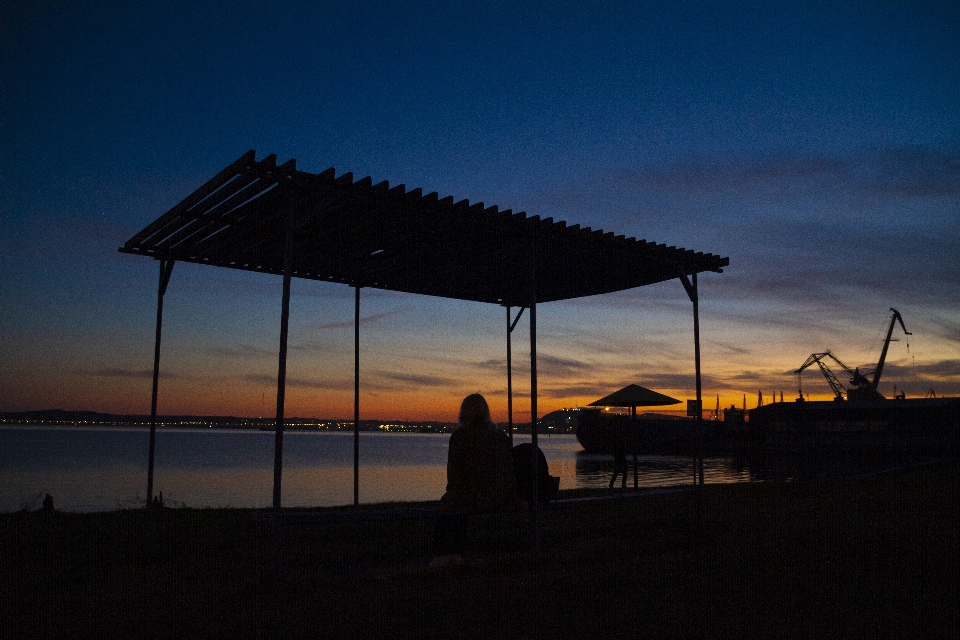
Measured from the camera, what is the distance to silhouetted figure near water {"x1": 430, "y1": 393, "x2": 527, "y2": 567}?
663 centimetres

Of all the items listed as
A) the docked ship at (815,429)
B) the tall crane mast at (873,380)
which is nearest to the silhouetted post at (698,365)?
the docked ship at (815,429)

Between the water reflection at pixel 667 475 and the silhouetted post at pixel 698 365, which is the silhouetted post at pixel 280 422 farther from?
the water reflection at pixel 667 475

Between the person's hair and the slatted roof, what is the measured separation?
145 cm

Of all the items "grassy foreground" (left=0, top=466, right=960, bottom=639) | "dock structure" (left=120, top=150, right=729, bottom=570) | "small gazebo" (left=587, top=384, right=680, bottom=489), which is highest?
"dock structure" (left=120, top=150, right=729, bottom=570)

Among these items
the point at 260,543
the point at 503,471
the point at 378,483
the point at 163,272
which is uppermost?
the point at 163,272

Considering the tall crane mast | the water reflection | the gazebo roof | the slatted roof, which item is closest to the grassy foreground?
the slatted roof

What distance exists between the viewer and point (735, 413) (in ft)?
313

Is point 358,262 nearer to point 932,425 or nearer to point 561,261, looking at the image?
point 561,261

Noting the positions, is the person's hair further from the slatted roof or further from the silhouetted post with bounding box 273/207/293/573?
the silhouetted post with bounding box 273/207/293/573

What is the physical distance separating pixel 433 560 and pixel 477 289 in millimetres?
5262

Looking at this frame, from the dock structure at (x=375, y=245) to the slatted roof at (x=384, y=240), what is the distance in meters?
0.01

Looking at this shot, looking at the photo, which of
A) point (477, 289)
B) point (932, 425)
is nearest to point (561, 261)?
point (477, 289)

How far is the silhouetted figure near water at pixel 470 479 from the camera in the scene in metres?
6.63

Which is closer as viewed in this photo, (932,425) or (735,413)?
(932,425)
